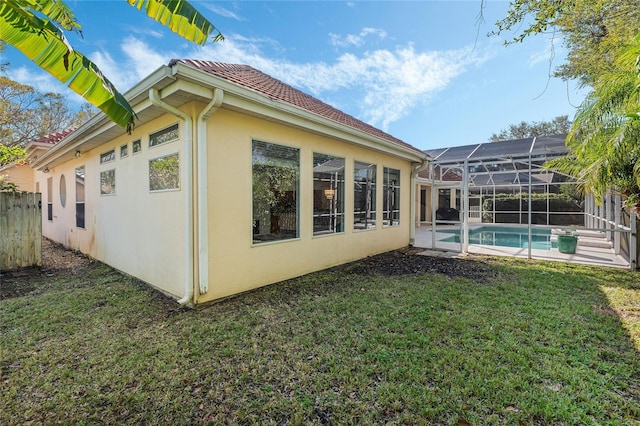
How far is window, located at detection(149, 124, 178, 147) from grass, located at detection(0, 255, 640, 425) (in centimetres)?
300

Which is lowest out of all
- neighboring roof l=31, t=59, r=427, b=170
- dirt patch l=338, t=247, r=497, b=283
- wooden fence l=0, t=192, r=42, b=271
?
dirt patch l=338, t=247, r=497, b=283

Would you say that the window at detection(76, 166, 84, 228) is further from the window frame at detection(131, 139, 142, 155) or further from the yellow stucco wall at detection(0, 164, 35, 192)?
the yellow stucco wall at detection(0, 164, 35, 192)

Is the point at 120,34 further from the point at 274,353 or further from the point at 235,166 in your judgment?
Result: the point at 274,353

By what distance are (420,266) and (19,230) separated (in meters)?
11.2

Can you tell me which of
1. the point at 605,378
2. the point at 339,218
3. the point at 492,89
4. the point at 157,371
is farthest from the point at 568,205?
the point at 157,371

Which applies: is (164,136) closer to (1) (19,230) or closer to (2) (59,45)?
(2) (59,45)

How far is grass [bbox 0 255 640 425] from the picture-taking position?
8.72ft

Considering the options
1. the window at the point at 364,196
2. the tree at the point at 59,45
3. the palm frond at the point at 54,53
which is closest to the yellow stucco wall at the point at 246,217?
the window at the point at 364,196

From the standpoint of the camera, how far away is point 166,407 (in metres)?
2.69

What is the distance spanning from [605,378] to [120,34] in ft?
43.3

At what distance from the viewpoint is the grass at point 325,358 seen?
8.72 feet

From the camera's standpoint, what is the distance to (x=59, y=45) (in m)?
2.71

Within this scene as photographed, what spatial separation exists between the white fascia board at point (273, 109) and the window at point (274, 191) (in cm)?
66

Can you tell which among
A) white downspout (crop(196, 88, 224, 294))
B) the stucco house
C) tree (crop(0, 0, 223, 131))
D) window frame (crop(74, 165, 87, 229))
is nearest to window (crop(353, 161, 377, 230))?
the stucco house
